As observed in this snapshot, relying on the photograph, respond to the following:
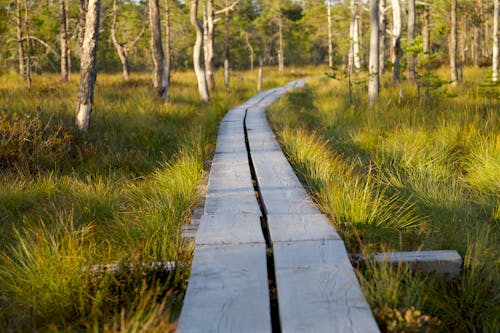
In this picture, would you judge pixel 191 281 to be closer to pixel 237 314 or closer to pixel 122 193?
pixel 237 314

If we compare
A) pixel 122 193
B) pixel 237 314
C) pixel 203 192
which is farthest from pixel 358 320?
pixel 122 193

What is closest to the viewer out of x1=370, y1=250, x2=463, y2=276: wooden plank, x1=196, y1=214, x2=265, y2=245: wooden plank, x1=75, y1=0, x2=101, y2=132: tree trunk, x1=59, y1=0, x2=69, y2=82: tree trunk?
x1=370, y1=250, x2=463, y2=276: wooden plank

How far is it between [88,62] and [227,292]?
6.21m

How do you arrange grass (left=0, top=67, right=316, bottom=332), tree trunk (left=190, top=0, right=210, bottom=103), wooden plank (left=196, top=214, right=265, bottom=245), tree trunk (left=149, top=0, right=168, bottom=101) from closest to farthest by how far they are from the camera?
grass (left=0, top=67, right=316, bottom=332) → wooden plank (left=196, top=214, right=265, bottom=245) → tree trunk (left=149, top=0, right=168, bottom=101) → tree trunk (left=190, top=0, right=210, bottom=103)

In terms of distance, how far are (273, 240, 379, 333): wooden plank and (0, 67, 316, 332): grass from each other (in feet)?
1.94

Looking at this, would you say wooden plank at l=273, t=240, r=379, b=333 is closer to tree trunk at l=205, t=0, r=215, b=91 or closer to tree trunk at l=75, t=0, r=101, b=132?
tree trunk at l=75, t=0, r=101, b=132

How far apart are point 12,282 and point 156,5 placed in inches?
491

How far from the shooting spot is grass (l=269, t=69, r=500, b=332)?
2.51m

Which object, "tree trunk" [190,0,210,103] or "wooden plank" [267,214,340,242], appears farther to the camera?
"tree trunk" [190,0,210,103]

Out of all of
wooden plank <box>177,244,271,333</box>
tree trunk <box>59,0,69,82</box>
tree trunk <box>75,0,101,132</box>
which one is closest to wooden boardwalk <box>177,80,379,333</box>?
wooden plank <box>177,244,271,333</box>

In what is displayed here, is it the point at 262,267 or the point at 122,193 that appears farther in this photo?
the point at 122,193

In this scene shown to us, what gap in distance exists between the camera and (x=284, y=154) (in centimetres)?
664

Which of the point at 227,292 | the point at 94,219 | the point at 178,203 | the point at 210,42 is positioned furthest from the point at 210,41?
the point at 227,292

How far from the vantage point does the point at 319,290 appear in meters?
2.40
